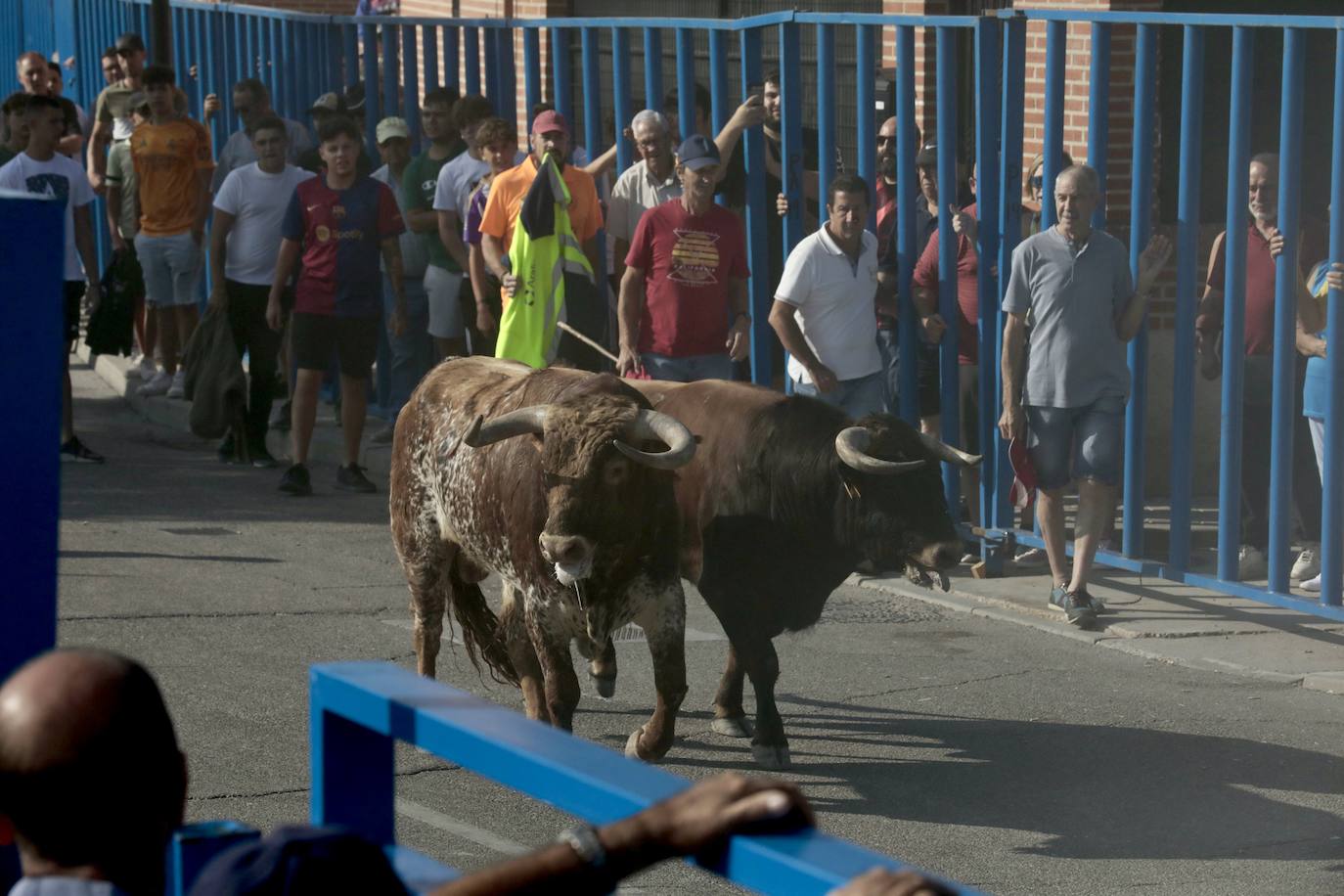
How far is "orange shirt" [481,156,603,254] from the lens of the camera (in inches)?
433

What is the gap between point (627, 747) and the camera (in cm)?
697

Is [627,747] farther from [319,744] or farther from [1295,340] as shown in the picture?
[319,744]

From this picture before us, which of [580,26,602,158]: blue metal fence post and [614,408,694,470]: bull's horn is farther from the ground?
[580,26,602,158]: blue metal fence post

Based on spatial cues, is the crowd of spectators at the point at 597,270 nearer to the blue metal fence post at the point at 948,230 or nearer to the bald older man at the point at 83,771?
the blue metal fence post at the point at 948,230

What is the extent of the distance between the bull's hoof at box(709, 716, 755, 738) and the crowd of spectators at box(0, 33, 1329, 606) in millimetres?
2314

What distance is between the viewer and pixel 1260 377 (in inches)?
393

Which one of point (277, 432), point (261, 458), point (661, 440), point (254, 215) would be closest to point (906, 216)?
point (661, 440)

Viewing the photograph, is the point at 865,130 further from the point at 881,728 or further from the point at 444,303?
the point at 881,728

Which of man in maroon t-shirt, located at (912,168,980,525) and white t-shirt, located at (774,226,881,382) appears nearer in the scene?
white t-shirt, located at (774,226,881,382)

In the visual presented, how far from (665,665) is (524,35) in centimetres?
735

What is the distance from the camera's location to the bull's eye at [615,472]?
21.1ft

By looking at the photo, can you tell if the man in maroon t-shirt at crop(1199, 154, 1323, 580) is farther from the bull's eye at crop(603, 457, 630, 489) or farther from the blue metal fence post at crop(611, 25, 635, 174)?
the bull's eye at crop(603, 457, 630, 489)

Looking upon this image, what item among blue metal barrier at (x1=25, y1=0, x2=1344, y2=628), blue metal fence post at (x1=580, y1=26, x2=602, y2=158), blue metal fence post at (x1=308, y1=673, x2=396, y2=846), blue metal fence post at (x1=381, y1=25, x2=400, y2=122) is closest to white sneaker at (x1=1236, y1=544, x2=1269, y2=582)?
blue metal barrier at (x1=25, y1=0, x2=1344, y2=628)

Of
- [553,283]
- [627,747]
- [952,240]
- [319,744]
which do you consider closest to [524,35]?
[553,283]
